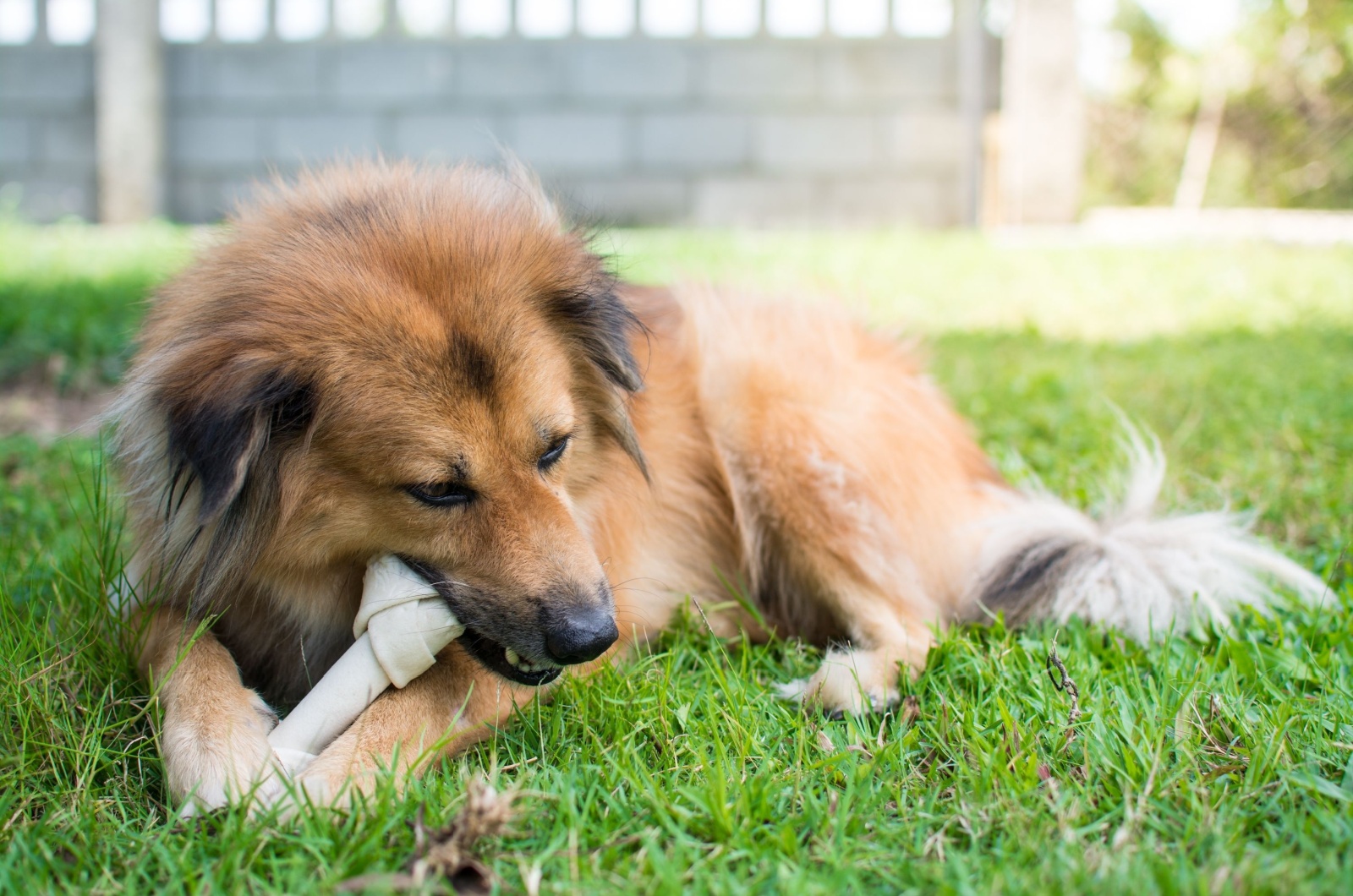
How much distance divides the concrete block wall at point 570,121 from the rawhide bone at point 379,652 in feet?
30.3

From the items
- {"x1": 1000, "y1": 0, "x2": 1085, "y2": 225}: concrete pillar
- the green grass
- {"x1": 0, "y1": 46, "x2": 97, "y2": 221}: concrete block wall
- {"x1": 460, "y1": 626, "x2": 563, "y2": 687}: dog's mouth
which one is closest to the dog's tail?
{"x1": 460, "y1": 626, "x2": 563, "y2": 687}: dog's mouth

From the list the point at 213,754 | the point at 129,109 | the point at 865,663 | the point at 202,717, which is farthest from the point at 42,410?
the point at 129,109

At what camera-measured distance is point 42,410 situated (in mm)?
5020

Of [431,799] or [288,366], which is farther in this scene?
[288,366]

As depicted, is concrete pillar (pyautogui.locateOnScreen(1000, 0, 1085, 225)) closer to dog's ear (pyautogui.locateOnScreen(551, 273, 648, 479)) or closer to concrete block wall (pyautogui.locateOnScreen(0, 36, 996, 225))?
concrete block wall (pyautogui.locateOnScreen(0, 36, 996, 225))

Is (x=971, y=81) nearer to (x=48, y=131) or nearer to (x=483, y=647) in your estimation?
(x=48, y=131)

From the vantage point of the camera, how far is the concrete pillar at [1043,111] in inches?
383

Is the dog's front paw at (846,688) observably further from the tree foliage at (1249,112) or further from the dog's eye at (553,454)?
the tree foliage at (1249,112)

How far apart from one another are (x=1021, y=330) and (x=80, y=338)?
220 inches

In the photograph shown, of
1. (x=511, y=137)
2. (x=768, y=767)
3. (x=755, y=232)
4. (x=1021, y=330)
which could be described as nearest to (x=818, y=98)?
(x=755, y=232)

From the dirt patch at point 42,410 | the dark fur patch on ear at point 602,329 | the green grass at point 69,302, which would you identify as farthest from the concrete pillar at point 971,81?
the dark fur patch on ear at point 602,329

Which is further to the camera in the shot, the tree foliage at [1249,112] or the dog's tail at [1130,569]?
the tree foliage at [1249,112]

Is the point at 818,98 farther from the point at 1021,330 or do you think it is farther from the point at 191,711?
the point at 191,711

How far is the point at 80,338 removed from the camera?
5555mm
